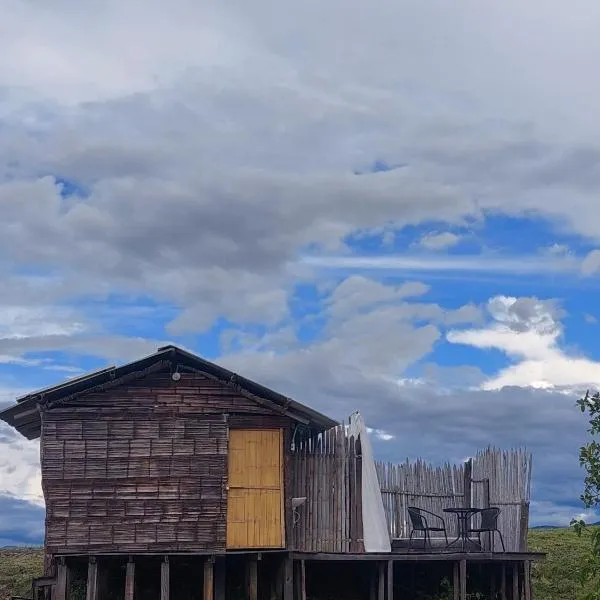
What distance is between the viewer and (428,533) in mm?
22469

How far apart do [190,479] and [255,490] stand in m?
1.39

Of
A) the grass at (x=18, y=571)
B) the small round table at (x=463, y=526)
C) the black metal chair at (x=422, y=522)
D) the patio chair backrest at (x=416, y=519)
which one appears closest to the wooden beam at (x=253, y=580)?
the black metal chair at (x=422, y=522)

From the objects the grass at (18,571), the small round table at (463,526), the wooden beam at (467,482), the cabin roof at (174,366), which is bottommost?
the grass at (18,571)

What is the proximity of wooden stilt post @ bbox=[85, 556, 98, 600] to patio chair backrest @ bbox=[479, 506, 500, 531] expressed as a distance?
8159 mm

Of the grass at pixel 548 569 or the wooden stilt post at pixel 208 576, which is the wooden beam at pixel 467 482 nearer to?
the grass at pixel 548 569

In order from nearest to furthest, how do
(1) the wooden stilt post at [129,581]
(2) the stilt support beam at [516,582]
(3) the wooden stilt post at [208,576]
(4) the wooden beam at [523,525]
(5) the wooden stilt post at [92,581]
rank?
(5) the wooden stilt post at [92,581], (1) the wooden stilt post at [129,581], (3) the wooden stilt post at [208,576], (4) the wooden beam at [523,525], (2) the stilt support beam at [516,582]

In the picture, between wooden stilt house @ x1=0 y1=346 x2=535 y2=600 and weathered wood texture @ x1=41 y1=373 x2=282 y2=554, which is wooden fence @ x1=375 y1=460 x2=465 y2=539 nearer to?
wooden stilt house @ x1=0 y1=346 x2=535 y2=600

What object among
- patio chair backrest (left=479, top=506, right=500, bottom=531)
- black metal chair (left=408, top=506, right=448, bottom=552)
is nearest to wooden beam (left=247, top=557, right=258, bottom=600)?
black metal chair (left=408, top=506, right=448, bottom=552)

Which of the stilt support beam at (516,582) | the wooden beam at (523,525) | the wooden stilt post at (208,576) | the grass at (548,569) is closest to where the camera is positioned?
the wooden stilt post at (208,576)

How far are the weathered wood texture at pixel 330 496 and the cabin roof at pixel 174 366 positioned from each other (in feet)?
2.34

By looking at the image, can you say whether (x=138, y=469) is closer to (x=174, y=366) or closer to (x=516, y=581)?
(x=174, y=366)

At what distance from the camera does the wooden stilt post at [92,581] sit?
2022 centimetres

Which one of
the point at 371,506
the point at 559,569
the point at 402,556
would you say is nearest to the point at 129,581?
the point at 371,506

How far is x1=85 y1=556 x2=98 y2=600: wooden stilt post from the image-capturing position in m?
20.2
